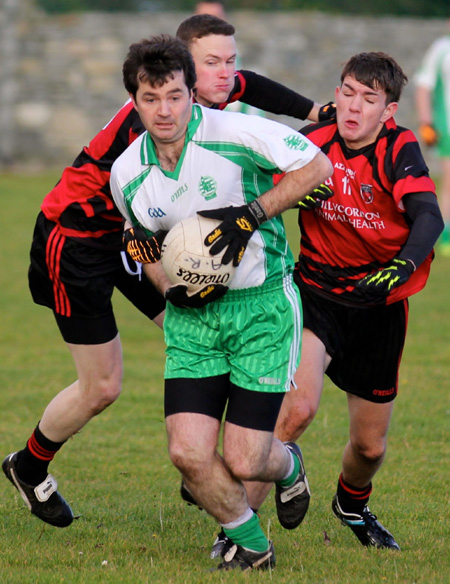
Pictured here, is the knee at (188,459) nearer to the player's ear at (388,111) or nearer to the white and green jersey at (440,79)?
the player's ear at (388,111)

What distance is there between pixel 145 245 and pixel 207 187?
352 mm

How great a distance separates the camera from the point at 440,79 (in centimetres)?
1508

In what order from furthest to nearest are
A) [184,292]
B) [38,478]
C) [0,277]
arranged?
[0,277] → [38,478] → [184,292]

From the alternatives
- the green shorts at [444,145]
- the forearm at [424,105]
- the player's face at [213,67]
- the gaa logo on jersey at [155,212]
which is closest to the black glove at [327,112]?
the player's face at [213,67]

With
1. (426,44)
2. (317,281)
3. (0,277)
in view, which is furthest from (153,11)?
(317,281)

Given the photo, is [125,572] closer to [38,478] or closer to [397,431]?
[38,478]

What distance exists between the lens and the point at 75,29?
23.6m

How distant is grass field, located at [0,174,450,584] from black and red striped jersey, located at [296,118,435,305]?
1224 millimetres

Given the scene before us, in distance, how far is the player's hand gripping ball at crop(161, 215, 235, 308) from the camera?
4285mm

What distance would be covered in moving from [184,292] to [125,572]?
120 centimetres

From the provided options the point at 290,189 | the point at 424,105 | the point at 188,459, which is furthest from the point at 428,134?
the point at 188,459

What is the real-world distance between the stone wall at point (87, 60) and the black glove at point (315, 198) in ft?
60.1

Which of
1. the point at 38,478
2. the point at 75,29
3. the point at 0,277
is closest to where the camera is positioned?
the point at 38,478

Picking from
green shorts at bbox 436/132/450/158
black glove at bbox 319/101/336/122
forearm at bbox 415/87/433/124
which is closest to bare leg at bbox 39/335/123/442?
black glove at bbox 319/101/336/122
